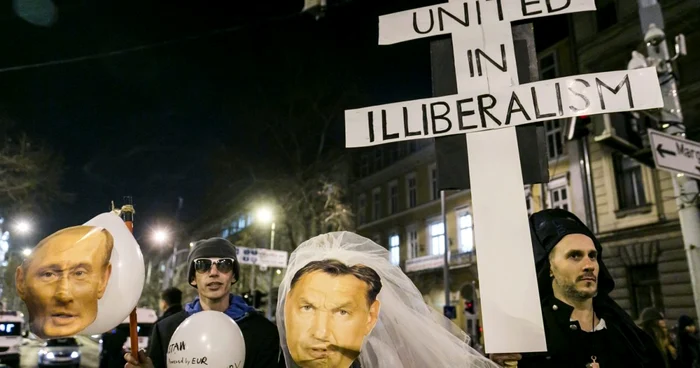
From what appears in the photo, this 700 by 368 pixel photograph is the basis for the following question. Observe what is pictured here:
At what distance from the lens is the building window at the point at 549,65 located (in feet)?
65.3

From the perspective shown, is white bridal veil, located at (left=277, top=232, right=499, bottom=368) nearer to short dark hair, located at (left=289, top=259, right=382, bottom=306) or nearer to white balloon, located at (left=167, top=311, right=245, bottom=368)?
short dark hair, located at (left=289, top=259, right=382, bottom=306)

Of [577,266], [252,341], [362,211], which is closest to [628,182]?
[577,266]

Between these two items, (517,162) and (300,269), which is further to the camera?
(517,162)

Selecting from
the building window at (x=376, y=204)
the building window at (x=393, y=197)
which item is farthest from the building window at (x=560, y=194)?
the building window at (x=376, y=204)

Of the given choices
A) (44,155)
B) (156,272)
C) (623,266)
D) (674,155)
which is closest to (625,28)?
(623,266)

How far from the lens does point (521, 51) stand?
8.68ft

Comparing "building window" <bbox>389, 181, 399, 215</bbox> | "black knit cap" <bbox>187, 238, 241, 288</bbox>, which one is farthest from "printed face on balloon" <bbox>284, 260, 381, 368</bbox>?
"building window" <bbox>389, 181, 399, 215</bbox>

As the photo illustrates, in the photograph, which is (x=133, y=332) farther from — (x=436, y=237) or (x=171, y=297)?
(x=436, y=237)

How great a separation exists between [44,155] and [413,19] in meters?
15.2

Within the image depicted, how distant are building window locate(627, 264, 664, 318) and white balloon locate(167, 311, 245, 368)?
52.4ft

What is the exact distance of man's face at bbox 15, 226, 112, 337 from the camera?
77.3 inches

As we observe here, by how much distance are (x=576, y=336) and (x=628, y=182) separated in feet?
52.5

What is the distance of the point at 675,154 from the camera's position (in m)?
4.88

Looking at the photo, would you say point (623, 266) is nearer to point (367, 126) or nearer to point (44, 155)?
point (367, 126)
